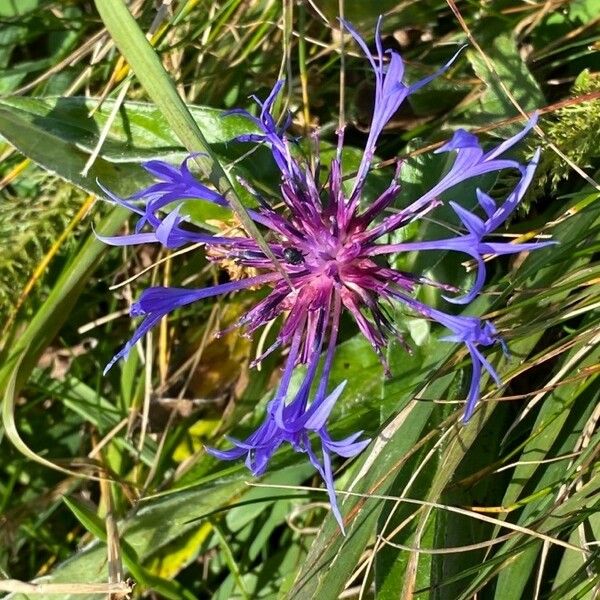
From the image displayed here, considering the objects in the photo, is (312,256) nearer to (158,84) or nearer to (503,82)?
(158,84)

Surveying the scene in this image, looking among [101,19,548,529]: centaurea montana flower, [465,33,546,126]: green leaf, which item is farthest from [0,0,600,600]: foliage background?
[101,19,548,529]: centaurea montana flower

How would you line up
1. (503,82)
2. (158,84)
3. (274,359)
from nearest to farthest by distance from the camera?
(158,84) < (503,82) < (274,359)

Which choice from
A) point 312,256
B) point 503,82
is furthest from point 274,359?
point 503,82

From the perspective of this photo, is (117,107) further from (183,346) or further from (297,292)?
(183,346)

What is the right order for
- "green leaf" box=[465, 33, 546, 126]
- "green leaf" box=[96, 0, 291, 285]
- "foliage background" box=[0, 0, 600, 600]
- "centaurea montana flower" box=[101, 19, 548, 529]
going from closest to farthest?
"green leaf" box=[96, 0, 291, 285] < "centaurea montana flower" box=[101, 19, 548, 529] < "foliage background" box=[0, 0, 600, 600] < "green leaf" box=[465, 33, 546, 126]

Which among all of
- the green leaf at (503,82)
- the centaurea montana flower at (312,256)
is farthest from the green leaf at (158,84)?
the green leaf at (503,82)

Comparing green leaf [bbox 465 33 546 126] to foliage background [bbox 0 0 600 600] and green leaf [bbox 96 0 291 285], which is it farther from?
green leaf [bbox 96 0 291 285]

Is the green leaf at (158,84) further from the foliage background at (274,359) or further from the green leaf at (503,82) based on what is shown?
the green leaf at (503,82)

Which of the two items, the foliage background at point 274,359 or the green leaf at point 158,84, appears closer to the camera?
the green leaf at point 158,84

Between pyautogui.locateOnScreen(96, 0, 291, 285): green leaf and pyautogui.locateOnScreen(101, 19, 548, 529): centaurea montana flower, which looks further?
pyautogui.locateOnScreen(101, 19, 548, 529): centaurea montana flower
